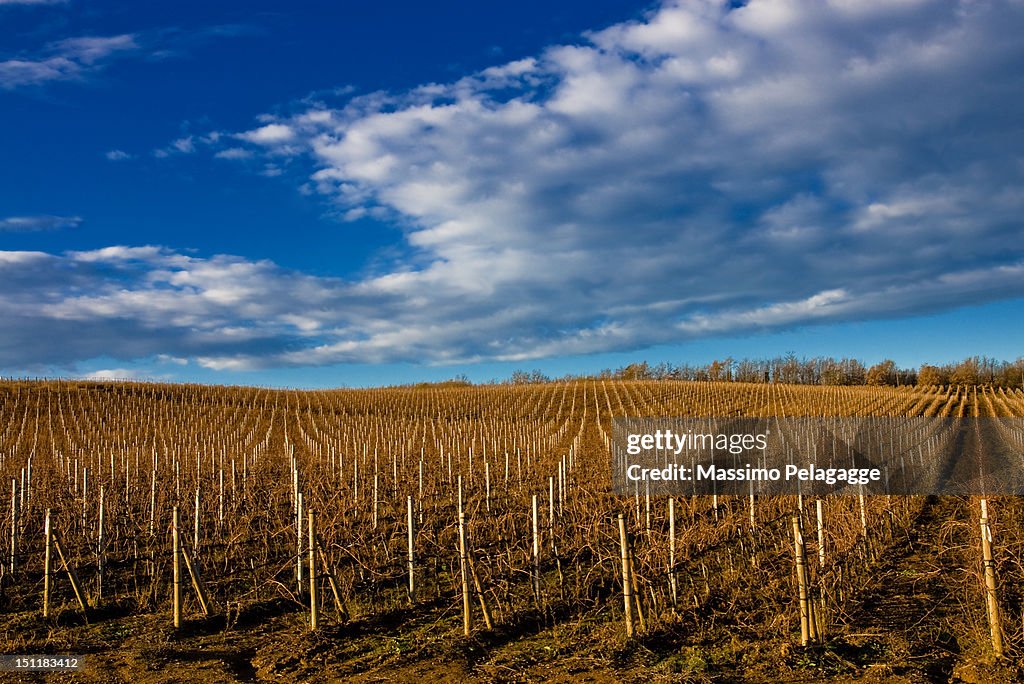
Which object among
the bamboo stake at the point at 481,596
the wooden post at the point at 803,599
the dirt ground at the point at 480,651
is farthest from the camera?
the bamboo stake at the point at 481,596

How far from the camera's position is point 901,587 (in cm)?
754

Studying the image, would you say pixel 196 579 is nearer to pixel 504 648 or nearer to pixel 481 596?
pixel 481 596

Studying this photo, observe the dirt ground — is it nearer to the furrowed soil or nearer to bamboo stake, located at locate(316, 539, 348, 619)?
the furrowed soil

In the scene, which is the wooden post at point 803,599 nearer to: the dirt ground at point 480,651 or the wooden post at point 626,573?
the dirt ground at point 480,651

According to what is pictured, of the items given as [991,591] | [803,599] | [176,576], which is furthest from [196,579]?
[991,591]

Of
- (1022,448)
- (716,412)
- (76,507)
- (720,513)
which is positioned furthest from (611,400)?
(76,507)

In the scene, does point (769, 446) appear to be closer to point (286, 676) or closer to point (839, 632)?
point (839, 632)

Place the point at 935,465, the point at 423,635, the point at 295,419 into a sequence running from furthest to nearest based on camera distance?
the point at 295,419
the point at 935,465
the point at 423,635

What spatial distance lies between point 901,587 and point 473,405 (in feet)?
115

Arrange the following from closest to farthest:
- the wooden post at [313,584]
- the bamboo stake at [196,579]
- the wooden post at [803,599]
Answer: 1. the wooden post at [803,599]
2. the wooden post at [313,584]
3. the bamboo stake at [196,579]

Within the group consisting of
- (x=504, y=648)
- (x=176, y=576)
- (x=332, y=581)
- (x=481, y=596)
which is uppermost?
(x=176, y=576)

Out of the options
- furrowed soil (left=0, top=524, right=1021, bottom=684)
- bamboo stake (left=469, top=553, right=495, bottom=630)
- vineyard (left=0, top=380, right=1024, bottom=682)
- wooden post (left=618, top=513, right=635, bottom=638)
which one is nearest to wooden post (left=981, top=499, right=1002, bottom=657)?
vineyard (left=0, top=380, right=1024, bottom=682)

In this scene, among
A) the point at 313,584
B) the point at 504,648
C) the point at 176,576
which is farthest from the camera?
the point at 176,576

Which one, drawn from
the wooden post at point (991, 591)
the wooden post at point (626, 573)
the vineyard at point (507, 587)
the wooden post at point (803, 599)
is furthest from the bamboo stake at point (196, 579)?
the wooden post at point (991, 591)
